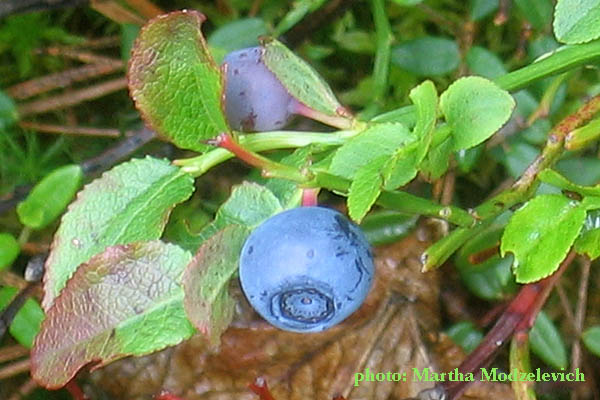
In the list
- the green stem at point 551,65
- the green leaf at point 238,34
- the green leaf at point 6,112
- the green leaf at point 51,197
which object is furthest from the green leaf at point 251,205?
the green leaf at point 6,112

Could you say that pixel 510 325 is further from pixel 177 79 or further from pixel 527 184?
pixel 177 79

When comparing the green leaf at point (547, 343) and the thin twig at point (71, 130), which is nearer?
the green leaf at point (547, 343)

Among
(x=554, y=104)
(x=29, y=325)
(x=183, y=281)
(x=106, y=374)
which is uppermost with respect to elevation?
(x=183, y=281)

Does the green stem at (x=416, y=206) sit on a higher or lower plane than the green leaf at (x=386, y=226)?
higher

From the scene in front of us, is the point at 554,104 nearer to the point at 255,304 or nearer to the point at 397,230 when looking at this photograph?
the point at 397,230

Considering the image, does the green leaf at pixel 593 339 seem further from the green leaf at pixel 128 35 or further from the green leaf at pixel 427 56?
the green leaf at pixel 128 35

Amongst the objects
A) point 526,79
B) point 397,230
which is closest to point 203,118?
point 526,79
